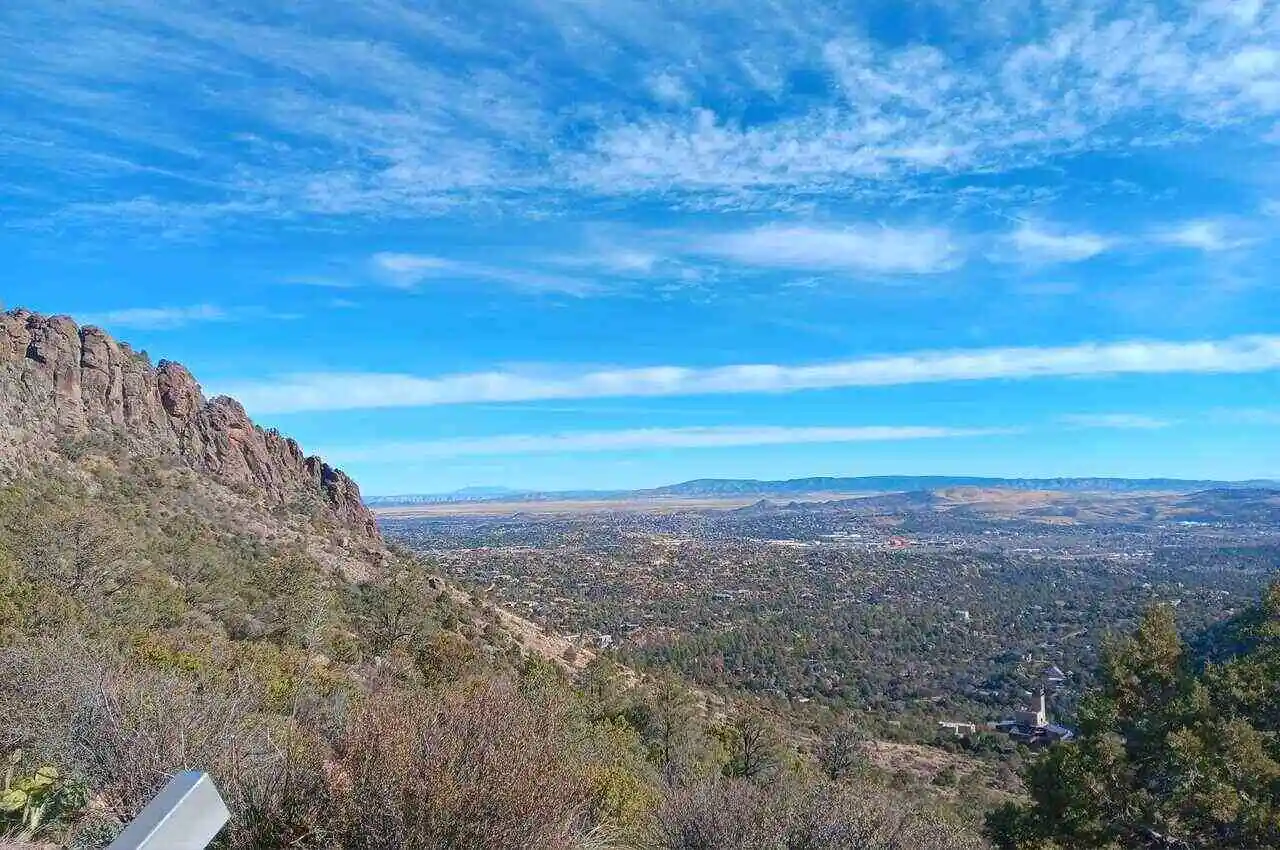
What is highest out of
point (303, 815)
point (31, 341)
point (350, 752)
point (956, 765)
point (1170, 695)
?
point (31, 341)

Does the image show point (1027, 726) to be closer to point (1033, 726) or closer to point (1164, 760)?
point (1033, 726)

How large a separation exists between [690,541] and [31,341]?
13636cm

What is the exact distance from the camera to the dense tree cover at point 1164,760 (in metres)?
14.9

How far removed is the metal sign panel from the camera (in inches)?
118

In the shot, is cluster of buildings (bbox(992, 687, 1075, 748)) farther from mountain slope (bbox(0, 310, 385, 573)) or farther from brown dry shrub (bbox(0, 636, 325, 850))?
brown dry shrub (bbox(0, 636, 325, 850))

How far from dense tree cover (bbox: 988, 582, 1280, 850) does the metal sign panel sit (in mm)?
17551

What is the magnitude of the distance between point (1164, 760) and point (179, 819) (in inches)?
759

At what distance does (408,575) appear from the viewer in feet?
155

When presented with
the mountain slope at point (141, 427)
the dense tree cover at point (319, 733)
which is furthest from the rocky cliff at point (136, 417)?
the dense tree cover at point (319, 733)

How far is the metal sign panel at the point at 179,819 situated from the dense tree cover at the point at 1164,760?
17.6 m

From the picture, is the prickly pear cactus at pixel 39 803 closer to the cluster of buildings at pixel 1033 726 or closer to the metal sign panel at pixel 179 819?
the metal sign panel at pixel 179 819

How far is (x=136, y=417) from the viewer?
49.3 meters

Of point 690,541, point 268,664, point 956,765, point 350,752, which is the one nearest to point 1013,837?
point 350,752

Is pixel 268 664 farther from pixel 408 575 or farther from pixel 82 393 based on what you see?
pixel 82 393
